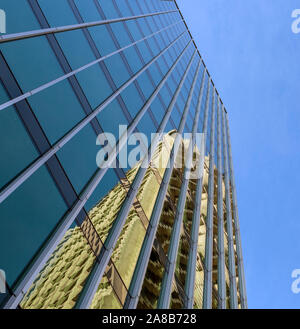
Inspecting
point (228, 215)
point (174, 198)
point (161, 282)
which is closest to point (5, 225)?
point (161, 282)

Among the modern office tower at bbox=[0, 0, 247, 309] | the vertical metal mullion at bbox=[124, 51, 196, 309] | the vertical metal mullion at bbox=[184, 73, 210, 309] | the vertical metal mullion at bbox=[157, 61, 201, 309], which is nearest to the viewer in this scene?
the modern office tower at bbox=[0, 0, 247, 309]

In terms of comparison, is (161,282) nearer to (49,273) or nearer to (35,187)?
(49,273)

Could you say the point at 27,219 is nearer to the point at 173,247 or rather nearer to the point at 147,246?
the point at 147,246

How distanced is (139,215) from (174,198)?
4422mm

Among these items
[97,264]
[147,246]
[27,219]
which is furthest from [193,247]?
[27,219]

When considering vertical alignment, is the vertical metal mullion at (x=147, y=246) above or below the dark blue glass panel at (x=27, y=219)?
above

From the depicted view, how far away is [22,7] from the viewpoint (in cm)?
995

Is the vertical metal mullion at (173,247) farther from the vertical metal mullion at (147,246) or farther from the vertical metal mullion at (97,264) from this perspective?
the vertical metal mullion at (97,264)

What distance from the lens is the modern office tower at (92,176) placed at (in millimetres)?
7398

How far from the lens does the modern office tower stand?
740 centimetres

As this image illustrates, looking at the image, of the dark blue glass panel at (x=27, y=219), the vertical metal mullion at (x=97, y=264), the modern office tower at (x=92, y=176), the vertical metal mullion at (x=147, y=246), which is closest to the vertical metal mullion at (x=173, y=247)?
the modern office tower at (x=92, y=176)

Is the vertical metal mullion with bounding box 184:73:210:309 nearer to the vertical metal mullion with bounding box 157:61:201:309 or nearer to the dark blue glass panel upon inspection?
the vertical metal mullion with bounding box 157:61:201:309

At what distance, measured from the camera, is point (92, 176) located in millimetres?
10062

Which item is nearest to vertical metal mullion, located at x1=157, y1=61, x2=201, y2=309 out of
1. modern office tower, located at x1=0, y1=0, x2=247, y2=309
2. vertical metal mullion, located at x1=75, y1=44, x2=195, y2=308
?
modern office tower, located at x1=0, y1=0, x2=247, y2=309
